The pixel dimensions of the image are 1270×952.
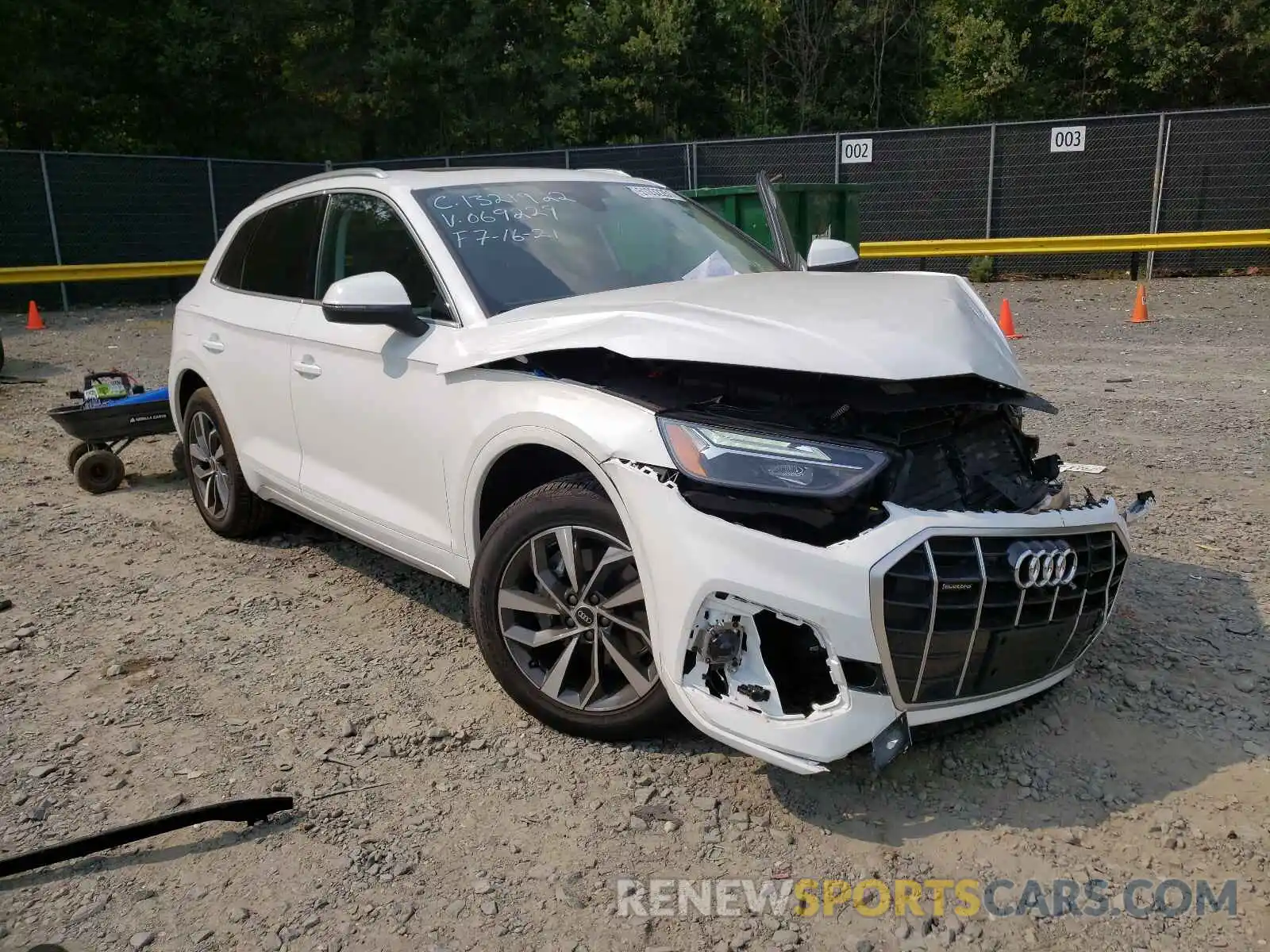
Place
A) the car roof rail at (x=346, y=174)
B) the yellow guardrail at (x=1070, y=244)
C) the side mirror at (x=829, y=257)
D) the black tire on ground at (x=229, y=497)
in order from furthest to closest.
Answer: the yellow guardrail at (x=1070, y=244) < the black tire on ground at (x=229, y=497) < the side mirror at (x=829, y=257) < the car roof rail at (x=346, y=174)

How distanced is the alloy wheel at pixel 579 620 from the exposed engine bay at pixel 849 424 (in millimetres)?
451

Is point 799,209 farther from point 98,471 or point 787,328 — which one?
point 787,328

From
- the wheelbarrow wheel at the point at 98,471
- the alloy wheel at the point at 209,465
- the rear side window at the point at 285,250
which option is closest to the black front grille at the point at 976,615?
the rear side window at the point at 285,250

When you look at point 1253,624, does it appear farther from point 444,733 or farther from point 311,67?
point 311,67

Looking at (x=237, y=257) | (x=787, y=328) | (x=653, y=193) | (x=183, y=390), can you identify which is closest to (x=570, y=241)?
(x=653, y=193)

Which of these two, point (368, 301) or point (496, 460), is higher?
point (368, 301)

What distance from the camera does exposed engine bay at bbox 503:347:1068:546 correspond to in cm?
278

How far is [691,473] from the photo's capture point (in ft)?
9.28

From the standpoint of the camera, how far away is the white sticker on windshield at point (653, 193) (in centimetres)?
461

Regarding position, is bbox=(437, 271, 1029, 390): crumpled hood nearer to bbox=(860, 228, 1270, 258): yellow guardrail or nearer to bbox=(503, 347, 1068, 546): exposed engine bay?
bbox=(503, 347, 1068, 546): exposed engine bay

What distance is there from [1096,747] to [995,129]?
15.7 metres

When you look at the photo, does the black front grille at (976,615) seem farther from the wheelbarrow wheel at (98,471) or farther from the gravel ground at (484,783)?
the wheelbarrow wheel at (98,471)

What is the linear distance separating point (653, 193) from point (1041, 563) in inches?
102

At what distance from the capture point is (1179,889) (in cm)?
260
